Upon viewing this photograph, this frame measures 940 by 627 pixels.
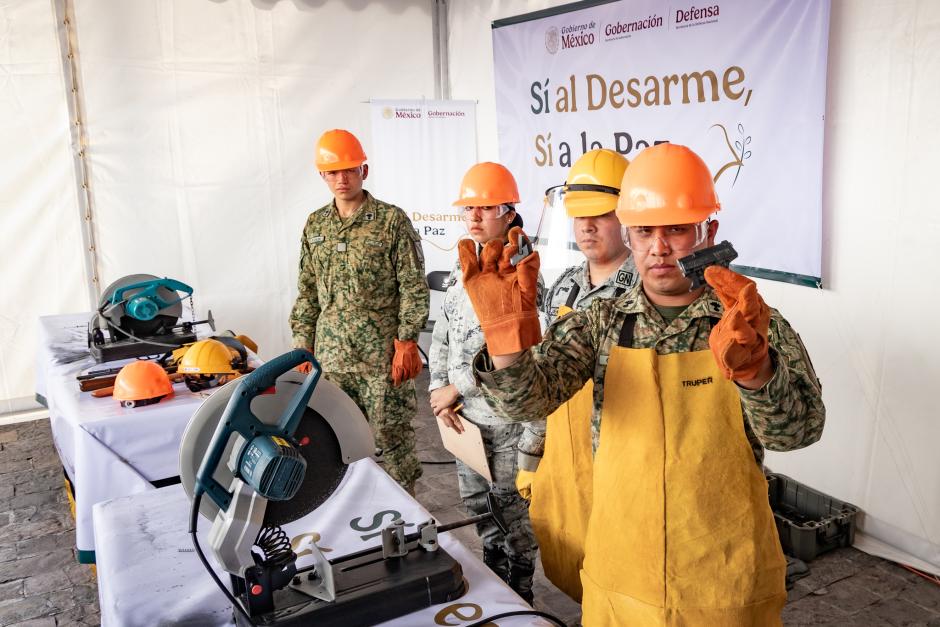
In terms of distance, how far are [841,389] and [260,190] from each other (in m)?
4.74

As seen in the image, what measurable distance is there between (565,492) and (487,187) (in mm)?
1346

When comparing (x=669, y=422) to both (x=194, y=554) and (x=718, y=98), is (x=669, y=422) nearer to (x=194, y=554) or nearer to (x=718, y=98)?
(x=194, y=554)

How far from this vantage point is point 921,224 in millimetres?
3268

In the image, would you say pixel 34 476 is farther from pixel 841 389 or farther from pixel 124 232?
pixel 841 389

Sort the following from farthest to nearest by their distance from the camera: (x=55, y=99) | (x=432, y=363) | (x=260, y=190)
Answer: (x=260, y=190) → (x=55, y=99) → (x=432, y=363)

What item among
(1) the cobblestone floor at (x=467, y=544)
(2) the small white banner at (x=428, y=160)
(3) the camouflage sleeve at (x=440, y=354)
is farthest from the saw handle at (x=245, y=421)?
(2) the small white banner at (x=428, y=160)

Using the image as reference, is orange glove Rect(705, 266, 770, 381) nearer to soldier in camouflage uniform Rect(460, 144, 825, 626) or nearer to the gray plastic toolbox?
soldier in camouflage uniform Rect(460, 144, 825, 626)

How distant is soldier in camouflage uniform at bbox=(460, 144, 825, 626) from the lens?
152 centimetres

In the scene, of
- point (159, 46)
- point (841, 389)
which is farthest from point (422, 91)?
point (841, 389)

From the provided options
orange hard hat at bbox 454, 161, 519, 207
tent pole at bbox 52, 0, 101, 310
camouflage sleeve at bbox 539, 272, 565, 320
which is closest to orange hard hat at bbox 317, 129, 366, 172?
orange hard hat at bbox 454, 161, 519, 207

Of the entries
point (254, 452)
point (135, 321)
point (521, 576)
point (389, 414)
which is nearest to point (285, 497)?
point (254, 452)

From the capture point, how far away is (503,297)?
1448mm

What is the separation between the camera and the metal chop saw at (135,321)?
360 cm

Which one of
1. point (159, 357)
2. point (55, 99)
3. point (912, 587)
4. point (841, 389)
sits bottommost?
point (912, 587)
